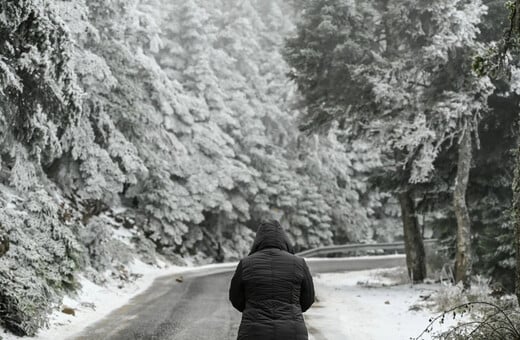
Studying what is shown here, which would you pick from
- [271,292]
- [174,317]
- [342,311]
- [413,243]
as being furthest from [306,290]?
[413,243]

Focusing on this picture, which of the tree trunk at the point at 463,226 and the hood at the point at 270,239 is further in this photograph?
the tree trunk at the point at 463,226

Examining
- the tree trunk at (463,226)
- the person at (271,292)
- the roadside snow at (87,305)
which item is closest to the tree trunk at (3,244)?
the roadside snow at (87,305)

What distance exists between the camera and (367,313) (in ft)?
39.0

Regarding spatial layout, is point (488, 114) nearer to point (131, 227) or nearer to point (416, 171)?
point (416, 171)

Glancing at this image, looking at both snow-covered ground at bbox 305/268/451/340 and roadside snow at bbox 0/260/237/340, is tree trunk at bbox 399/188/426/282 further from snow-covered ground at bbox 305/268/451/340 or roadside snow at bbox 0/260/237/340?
roadside snow at bbox 0/260/237/340

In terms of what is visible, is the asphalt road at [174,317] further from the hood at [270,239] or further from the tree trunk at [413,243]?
the tree trunk at [413,243]

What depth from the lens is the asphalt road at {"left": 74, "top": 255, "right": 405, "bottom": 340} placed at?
916 centimetres

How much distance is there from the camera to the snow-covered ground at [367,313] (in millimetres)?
9578

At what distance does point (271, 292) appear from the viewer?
4203 millimetres

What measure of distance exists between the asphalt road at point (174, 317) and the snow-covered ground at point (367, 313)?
5.73ft

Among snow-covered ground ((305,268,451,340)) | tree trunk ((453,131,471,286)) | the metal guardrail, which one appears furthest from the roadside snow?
the metal guardrail

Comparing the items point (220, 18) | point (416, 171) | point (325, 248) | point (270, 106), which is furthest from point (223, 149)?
point (416, 171)

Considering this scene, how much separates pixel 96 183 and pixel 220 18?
88.8 ft

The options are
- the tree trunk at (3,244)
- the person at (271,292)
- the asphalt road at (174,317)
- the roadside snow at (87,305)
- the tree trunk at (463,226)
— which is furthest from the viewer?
the tree trunk at (463,226)
